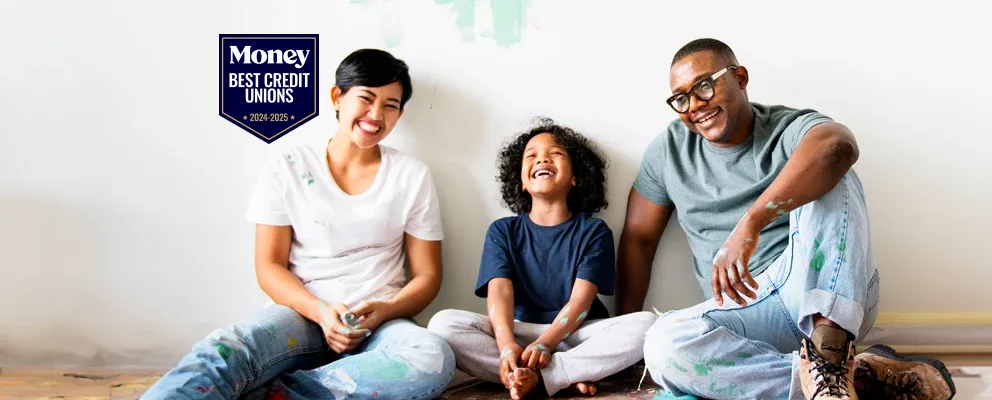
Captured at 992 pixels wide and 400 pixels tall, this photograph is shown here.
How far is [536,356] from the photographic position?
1888 mm

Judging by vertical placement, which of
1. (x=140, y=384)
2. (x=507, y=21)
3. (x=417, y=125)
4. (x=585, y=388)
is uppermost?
(x=507, y=21)

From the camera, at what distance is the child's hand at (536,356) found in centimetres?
188

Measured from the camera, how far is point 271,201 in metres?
2.09

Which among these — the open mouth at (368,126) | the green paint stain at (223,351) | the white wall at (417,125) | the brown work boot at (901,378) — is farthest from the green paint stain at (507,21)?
the brown work boot at (901,378)

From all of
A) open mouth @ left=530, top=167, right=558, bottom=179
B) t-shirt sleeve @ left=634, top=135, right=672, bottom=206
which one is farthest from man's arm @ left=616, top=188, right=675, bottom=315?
open mouth @ left=530, top=167, right=558, bottom=179

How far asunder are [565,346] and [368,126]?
2.33 feet

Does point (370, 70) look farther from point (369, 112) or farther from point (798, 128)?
point (798, 128)

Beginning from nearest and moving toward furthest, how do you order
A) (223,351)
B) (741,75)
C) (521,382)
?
(223,351) → (521,382) → (741,75)

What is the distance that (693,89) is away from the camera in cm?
190

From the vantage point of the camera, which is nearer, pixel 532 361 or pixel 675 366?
pixel 675 366

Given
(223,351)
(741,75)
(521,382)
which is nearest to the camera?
(223,351)

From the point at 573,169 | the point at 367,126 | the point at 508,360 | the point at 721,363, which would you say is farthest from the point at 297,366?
the point at 721,363

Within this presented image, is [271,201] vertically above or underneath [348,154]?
underneath

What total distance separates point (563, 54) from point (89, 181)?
4.19 feet
